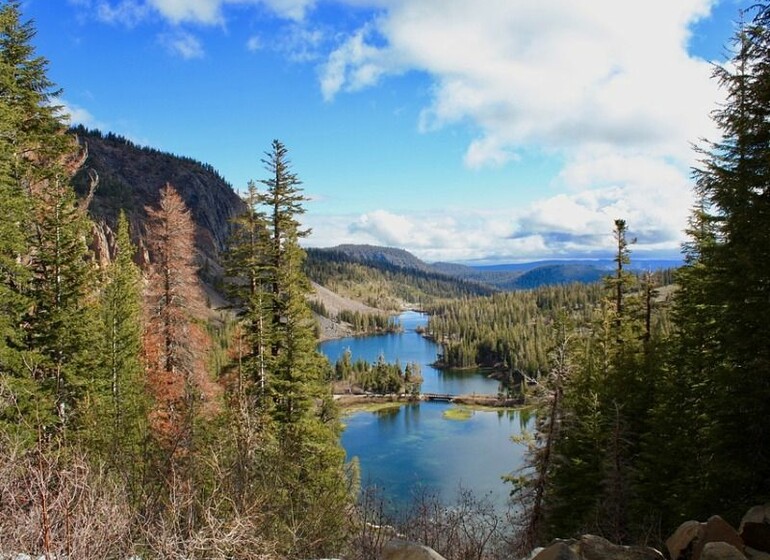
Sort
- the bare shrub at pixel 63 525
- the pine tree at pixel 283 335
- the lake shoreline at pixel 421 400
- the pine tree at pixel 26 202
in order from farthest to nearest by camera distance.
Result: the lake shoreline at pixel 421 400 < the pine tree at pixel 283 335 < the pine tree at pixel 26 202 < the bare shrub at pixel 63 525

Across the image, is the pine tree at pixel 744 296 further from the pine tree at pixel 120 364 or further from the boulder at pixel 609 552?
the pine tree at pixel 120 364

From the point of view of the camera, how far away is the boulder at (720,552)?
566cm

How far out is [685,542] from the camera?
6.73 m

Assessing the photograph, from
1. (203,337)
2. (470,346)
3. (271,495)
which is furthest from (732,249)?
(470,346)

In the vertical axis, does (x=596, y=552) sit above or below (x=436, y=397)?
above

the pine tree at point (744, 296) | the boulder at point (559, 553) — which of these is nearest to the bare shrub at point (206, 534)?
the boulder at point (559, 553)

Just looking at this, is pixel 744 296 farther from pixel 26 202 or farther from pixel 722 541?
pixel 26 202

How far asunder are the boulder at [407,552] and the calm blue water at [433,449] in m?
26.6

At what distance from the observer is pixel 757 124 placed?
1017 centimetres

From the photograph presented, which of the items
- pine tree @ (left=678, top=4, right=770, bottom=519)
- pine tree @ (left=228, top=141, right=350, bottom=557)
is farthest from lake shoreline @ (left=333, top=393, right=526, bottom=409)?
Answer: pine tree @ (left=678, top=4, right=770, bottom=519)

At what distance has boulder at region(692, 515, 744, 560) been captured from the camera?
6199mm

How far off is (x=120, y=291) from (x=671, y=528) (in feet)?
73.1

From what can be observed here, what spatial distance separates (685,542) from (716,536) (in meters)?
0.58

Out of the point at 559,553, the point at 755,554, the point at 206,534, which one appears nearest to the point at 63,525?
the point at 206,534
